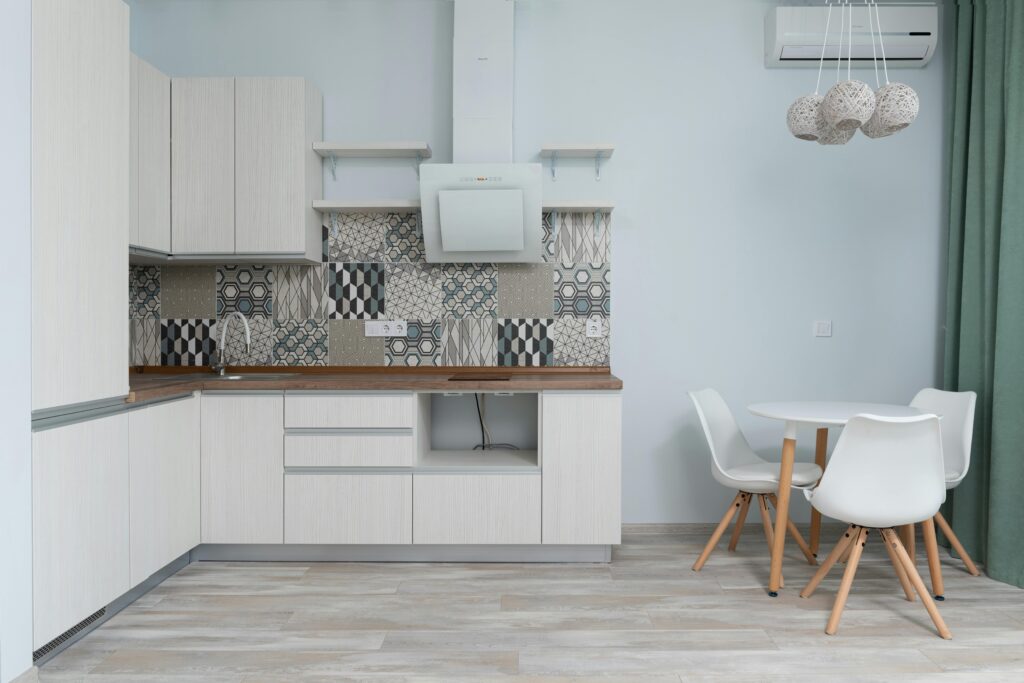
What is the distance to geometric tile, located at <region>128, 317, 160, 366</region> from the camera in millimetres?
3816

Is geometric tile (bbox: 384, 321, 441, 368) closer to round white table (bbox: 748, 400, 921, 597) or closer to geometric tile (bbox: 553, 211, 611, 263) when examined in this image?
geometric tile (bbox: 553, 211, 611, 263)

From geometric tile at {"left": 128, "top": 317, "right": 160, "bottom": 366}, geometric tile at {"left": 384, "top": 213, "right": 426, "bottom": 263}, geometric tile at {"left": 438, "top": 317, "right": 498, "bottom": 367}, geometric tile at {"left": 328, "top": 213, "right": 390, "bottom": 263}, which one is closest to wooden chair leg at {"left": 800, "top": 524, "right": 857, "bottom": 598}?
geometric tile at {"left": 438, "top": 317, "right": 498, "bottom": 367}

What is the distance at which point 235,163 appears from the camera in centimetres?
344

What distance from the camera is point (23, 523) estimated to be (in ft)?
6.89

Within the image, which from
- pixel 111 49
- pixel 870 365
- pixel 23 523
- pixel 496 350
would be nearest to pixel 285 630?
pixel 23 523

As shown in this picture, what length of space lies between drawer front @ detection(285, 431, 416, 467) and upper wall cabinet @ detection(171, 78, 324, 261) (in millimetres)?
962

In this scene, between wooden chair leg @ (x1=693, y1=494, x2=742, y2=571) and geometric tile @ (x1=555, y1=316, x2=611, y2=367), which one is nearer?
wooden chair leg @ (x1=693, y1=494, x2=742, y2=571)

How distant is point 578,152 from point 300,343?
1.75 metres

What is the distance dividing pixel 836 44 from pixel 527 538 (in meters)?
2.83

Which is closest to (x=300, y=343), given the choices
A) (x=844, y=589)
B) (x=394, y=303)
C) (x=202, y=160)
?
(x=394, y=303)

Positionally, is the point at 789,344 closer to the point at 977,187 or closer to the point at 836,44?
the point at 977,187

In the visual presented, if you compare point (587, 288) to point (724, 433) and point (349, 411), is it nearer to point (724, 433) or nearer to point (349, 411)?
point (724, 433)

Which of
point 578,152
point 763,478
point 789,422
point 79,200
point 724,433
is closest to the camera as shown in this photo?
point 79,200

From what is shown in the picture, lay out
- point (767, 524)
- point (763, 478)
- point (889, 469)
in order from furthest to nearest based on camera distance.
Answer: point (767, 524), point (763, 478), point (889, 469)
